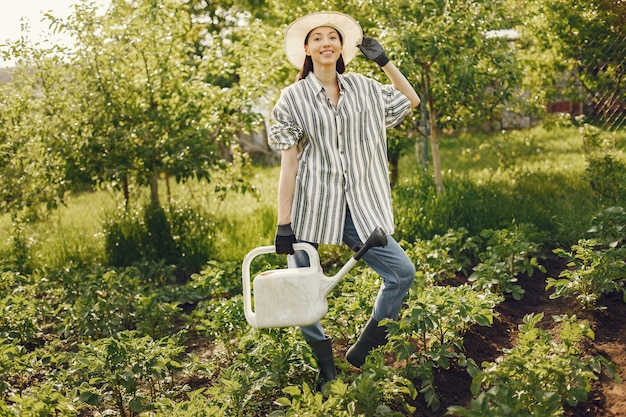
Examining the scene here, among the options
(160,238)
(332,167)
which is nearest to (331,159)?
(332,167)

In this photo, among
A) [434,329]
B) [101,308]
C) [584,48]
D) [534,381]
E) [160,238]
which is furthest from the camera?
[584,48]

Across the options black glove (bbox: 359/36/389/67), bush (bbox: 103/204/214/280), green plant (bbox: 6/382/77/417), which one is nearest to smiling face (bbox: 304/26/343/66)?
black glove (bbox: 359/36/389/67)

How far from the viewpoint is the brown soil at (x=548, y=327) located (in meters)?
2.96

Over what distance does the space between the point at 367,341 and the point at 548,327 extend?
103 centimetres

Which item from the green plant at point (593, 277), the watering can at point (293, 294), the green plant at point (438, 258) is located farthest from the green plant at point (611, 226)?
the watering can at point (293, 294)

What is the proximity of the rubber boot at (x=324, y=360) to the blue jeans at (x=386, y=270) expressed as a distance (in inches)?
1.0

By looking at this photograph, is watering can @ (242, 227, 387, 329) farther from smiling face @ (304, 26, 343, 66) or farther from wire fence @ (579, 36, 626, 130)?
wire fence @ (579, 36, 626, 130)

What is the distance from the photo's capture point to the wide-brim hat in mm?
3283

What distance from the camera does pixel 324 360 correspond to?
10.8 feet

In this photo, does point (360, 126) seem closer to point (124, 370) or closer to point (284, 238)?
point (284, 238)

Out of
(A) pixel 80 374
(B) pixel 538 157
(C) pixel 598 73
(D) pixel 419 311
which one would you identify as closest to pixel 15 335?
(A) pixel 80 374

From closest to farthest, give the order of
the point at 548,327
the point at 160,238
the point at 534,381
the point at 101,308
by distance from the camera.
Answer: the point at 534,381, the point at 548,327, the point at 101,308, the point at 160,238

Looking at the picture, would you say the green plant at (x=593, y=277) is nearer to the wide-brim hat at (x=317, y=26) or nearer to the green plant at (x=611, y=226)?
the green plant at (x=611, y=226)

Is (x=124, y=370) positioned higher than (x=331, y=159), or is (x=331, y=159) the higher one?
(x=331, y=159)
